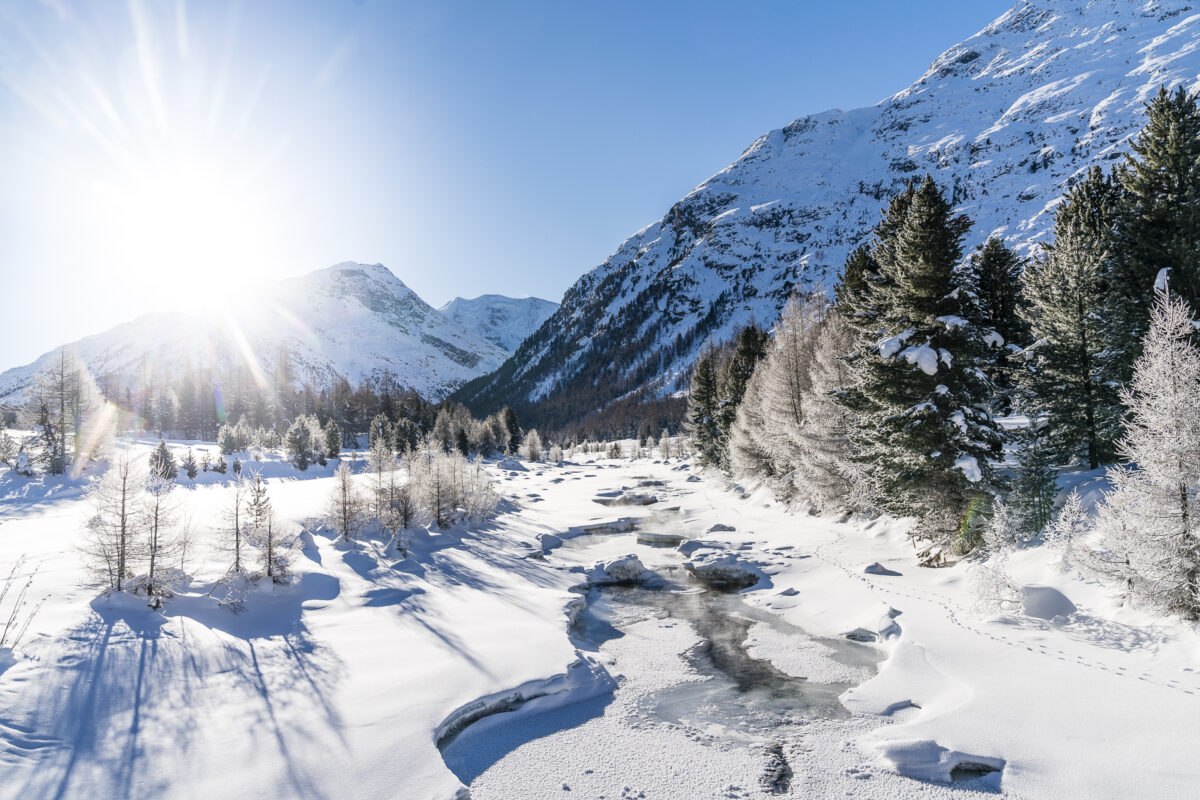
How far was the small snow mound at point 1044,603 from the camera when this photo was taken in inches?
529

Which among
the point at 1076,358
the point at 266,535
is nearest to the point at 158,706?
the point at 266,535

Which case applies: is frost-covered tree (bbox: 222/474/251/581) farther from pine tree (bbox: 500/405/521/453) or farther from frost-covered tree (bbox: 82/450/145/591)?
pine tree (bbox: 500/405/521/453)

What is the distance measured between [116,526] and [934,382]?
26.8 meters

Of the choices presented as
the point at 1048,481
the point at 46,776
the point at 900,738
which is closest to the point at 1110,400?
the point at 1048,481

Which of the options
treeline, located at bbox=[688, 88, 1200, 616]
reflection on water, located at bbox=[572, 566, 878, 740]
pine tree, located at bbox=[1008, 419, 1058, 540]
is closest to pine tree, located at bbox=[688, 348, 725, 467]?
treeline, located at bbox=[688, 88, 1200, 616]

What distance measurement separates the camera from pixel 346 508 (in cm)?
2891

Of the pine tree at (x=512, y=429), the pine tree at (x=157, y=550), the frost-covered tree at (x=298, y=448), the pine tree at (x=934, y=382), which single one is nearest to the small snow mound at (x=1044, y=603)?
the pine tree at (x=934, y=382)

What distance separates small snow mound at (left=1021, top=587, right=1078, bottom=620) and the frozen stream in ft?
13.3

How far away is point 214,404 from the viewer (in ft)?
340

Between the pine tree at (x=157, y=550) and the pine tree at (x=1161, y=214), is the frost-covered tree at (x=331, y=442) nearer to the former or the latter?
the pine tree at (x=157, y=550)

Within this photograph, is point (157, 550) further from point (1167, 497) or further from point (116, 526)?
point (1167, 497)

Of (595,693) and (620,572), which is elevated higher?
(595,693)

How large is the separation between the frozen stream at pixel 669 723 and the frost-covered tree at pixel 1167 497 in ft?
20.4

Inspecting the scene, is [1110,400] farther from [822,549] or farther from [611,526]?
[611,526]
